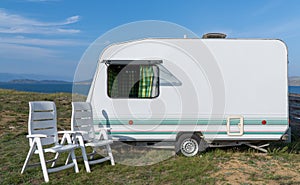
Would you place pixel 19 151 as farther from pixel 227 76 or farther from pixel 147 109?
pixel 227 76

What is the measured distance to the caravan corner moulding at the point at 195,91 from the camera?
6.25 m

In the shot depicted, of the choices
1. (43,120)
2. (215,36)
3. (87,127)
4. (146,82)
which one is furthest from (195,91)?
(43,120)

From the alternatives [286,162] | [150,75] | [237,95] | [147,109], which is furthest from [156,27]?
[286,162]

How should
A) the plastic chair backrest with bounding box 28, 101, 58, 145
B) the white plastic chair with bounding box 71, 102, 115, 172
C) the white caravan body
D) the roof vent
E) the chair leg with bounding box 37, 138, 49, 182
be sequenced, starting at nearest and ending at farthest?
the chair leg with bounding box 37, 138, 49, 182
the plastic chair backrest with bounding box 28, 101, 58, 145
the white plastic chair with bounding box 71, 102, 115, 172
the white caravan body
the roof vent

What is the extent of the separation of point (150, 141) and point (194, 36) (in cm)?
242

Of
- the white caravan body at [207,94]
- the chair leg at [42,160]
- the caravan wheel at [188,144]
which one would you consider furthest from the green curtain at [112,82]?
the chair leg at [42,160]

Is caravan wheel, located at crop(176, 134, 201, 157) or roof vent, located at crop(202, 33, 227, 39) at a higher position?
roof vent, located at crop(202, 33, 227, 39)

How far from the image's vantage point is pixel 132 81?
254 inches

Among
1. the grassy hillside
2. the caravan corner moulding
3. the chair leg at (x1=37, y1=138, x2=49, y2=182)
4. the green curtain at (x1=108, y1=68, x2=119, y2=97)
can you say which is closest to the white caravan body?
the caravan corner moulding

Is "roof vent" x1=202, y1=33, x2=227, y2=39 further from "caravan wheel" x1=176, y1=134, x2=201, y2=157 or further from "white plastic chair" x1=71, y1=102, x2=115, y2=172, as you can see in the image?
"white plastic chair" x1=71, y1=102, x2=115, y2=172

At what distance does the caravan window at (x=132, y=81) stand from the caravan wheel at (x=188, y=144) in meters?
1.09

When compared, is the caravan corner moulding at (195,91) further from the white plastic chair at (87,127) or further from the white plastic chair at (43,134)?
the white plastic chair at (43,134)

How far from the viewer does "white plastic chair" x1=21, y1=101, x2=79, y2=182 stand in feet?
16.4

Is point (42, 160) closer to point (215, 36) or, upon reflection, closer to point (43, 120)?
point (43, 120)
